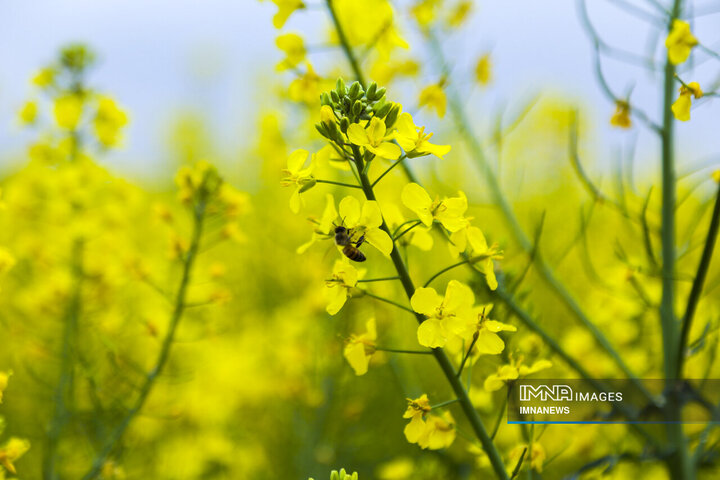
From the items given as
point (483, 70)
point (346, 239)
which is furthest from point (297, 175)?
point (483, 70)

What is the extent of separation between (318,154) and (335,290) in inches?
11.8

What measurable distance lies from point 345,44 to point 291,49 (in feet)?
0.61

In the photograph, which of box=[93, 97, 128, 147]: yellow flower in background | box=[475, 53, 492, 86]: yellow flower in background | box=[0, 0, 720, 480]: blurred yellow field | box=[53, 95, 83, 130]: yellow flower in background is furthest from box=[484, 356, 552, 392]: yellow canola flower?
box=[53, 95, 83, 130]: yellow flower in background

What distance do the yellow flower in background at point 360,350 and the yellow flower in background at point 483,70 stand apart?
1.47 meters

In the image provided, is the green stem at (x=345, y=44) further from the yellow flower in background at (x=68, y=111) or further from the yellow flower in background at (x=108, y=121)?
the yellow flower in background at (x=68, y=111)

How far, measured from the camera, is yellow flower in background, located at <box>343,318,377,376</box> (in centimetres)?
138

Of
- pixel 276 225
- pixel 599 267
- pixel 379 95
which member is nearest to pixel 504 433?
pixel 379 95

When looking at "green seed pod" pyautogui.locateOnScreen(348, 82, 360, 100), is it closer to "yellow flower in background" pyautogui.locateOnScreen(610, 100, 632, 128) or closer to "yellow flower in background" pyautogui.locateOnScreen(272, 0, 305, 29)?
"yellow flower in background" pyautogui.locateOnScreen(272, 0, 305, 29)

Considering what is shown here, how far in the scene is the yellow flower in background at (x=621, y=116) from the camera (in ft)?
5.99

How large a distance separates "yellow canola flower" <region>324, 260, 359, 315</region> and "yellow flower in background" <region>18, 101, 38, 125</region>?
2063mm

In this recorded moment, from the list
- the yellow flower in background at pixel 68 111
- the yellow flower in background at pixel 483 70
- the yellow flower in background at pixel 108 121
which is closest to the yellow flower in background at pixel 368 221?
the yellow flower in background at pixel 483 70

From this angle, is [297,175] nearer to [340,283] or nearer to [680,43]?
[340,283]

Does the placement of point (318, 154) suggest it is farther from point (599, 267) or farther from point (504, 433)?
point (599, 267)

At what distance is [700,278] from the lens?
1480 millimetres
